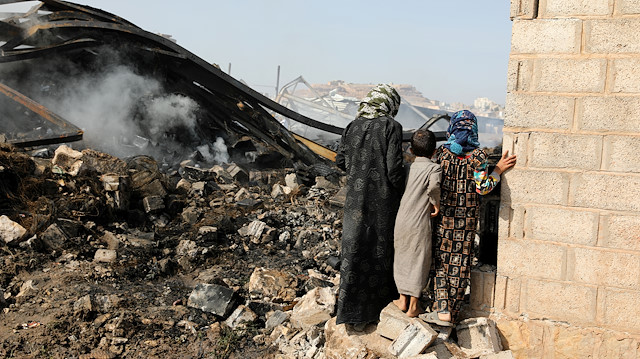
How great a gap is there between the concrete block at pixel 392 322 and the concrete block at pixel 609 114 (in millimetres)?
1524

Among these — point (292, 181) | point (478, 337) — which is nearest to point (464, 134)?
point (478, 337)

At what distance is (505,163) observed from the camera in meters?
2.90

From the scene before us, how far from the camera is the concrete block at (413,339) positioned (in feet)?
9.52

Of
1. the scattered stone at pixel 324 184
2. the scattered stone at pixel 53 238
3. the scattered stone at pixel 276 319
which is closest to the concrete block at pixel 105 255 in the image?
the scattered stone at pixel 53 238

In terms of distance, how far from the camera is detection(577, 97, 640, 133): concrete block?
2690 mm

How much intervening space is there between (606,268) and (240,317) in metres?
2.61

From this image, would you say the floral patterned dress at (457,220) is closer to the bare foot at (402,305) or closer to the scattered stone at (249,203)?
the bare foot at (402,305)

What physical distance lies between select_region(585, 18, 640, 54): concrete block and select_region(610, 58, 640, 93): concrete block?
6 cm

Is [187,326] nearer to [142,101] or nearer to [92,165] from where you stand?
[92,165]

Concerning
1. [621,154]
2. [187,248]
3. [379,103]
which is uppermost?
[379,103]

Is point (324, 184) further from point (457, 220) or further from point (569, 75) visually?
point (569, 75)

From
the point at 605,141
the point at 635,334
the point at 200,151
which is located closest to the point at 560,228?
the point at 605,141

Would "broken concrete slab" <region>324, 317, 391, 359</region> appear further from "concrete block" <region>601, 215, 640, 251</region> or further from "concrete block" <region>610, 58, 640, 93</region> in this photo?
"concrete block" <region>610, 58, 640, 93</region>

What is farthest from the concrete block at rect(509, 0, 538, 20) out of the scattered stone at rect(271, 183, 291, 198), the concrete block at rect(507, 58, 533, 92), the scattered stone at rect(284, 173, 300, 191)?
the scattered stone at rect(284, 173, 300, 191)
